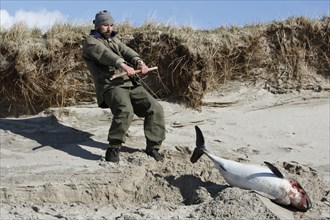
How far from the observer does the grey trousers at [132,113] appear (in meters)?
7.44

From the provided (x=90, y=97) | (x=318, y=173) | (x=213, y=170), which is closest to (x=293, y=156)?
(x=318, y=173)

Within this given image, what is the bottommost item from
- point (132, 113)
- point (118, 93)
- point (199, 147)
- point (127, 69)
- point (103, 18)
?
point (199, 147)

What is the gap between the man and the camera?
744cm

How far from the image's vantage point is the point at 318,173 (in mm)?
7734

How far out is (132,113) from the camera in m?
7.54

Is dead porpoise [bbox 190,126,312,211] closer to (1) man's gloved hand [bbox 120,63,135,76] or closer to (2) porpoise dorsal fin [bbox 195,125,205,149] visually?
(2) porpoise dorsal fin [bbox 195,125,205,149]

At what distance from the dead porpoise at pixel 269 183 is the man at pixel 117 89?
117 cm

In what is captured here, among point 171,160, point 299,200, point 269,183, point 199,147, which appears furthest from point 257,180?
point 171,160

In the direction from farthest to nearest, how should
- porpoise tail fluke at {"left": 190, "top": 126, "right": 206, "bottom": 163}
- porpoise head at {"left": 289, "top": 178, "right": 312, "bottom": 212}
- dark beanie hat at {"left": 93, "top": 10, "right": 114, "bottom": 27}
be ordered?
dark beanie hat at {"left": 93, "top": 10, "right": 114, "bottom": 27} < porpoise tail fluke at {"left": 190, "top": 126, "right": 206, "bottom": 163} < porpoise head at {"left": 289, "top": 178, "right": 312, "bottom": 212}

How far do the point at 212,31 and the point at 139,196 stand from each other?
11.9 ft

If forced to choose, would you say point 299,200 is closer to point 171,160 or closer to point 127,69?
point 171,160

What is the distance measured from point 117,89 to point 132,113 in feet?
1.17

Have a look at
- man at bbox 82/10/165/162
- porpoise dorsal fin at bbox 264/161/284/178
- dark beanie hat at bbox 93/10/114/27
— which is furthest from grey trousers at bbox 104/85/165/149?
porpoise dorsal fin at bbox 264/161/284/178

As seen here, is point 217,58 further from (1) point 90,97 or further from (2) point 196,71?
(1) point 90,97
